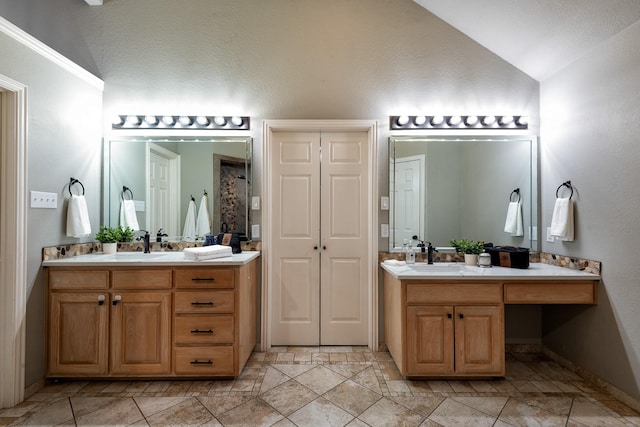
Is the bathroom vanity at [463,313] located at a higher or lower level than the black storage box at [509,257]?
lower

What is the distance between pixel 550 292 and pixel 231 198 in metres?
2.58

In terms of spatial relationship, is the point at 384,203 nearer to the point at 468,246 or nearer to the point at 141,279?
the point at 468,246

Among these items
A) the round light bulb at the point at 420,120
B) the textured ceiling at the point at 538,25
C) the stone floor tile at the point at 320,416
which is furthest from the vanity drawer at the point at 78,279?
the textured ceiling at the point at 538,25

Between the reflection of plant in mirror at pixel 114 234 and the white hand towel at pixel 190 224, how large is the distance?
0.45m

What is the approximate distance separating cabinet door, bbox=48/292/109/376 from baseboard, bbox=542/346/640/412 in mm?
3450

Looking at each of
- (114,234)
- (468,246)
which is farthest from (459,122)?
(114,234)

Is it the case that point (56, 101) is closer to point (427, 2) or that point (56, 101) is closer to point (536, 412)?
point (427, 2)

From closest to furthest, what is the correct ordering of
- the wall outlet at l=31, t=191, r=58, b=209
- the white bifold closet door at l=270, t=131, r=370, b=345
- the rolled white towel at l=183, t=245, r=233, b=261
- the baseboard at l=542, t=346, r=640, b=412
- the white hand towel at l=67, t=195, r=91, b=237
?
the baseboard at l=542, t=346, r=640, b=412 → the wall outlet at l=31, t=191, r=58, b=209 → the rolled white towel at l=183, t=245, r=233, b=261 → the white hand towel at l=67, t=195, r=91, b=237 → the white bifold closet door at l=270, t=131, r=370, b=345

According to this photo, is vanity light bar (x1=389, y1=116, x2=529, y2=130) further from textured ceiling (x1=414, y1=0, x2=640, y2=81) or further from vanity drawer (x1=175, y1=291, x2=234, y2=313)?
vanity drawer (x1=175, y1=291, x2=234, y2=313)

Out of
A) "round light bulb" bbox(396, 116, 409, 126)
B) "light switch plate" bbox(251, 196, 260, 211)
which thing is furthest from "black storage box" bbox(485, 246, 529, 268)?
"light switch plate" bbox(251, 196, 260, 211)

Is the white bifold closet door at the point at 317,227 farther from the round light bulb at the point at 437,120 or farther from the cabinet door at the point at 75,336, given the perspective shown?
the cabinet door at the point at 75,336

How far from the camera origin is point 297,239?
2869 millimetres

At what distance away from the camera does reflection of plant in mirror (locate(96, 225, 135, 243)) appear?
2.60 meters

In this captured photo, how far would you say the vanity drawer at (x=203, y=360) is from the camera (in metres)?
2.19
